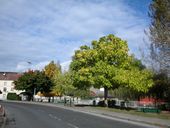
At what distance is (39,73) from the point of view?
96.8m

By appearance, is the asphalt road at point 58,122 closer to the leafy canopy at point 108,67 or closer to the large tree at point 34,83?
the leafy canopy at point 108,67

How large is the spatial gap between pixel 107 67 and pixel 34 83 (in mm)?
44203

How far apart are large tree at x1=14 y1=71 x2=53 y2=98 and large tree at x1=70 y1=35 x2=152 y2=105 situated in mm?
35169

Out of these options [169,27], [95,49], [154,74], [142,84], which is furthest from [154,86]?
[169,27]

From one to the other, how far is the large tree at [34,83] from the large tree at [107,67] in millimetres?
35169

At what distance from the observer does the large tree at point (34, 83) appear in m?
94.6

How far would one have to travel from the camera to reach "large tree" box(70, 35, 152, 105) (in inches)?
1998

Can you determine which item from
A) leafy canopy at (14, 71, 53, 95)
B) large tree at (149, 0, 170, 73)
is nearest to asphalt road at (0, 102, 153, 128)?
large tree at (149, 0, 170, 73)

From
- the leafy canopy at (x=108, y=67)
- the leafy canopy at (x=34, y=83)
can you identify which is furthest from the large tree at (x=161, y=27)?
the leafy canopy at (x=34, y=83)

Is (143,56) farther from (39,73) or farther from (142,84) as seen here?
(39,73)

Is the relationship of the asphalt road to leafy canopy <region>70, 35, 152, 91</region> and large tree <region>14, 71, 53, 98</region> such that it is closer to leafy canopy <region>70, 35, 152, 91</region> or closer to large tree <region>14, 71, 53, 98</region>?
leafy canopy <region>70, 35, 152, 91</region>

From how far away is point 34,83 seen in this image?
94.9 metres

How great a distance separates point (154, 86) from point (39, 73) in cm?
4705

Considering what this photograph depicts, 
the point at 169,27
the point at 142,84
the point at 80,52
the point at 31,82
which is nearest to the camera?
the point at 169,27
